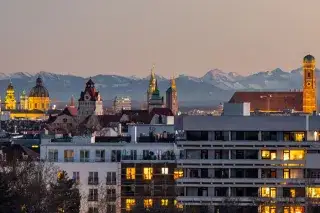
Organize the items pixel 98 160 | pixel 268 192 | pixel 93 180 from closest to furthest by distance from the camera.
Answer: pixel 268 192 < pixel 93 180 < pixel 98 160

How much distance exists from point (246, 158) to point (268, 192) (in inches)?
87.6

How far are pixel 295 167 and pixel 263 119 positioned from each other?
10.4 ft

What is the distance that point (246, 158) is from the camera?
6994cm

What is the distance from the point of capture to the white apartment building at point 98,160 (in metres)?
72.8

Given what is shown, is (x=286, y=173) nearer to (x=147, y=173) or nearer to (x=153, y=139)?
(x=147, y=173)

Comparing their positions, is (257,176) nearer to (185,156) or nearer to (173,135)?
(185,156)

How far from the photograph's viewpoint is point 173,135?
85.2 meters

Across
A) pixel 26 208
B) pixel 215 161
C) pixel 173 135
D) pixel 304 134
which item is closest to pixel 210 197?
pixel 215 161

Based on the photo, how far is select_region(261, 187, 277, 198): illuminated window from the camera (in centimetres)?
6969

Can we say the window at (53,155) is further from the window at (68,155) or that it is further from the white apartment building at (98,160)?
the window at (68,155)

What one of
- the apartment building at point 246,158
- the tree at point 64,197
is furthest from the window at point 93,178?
the apartment building at point 246,158

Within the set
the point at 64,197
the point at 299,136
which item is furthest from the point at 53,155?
the point at 299,136

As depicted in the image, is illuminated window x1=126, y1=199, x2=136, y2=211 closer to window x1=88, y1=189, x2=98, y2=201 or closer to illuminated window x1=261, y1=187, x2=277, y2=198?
window x1=88, y1=189, x2=98, y2=201

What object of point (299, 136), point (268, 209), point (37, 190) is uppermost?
point (299, 136)
